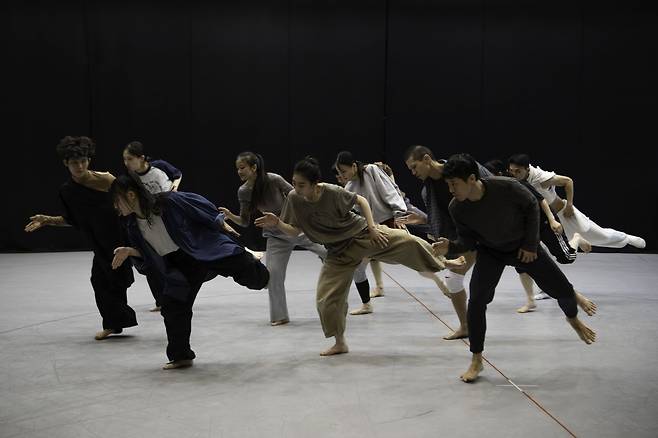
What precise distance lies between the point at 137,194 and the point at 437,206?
1.79m

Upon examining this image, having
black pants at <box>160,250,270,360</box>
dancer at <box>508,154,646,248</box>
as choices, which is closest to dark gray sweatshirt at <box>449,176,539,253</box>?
black pants at <box>160,250,270,360</box>

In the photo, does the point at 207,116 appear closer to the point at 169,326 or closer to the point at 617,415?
the point at 169,326

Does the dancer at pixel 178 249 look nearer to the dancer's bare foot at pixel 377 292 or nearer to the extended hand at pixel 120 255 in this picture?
the extended hand at pixel 120 255

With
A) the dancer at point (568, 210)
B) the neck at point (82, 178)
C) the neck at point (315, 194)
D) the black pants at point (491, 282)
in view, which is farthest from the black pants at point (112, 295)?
the dancer at point (568, 210)


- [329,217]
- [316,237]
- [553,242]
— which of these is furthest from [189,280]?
[553,242]

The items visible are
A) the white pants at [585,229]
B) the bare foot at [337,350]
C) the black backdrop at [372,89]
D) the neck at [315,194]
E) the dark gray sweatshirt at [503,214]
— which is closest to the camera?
the dark gray sweatshirt at [503,214]

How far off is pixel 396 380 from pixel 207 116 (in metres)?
6.40

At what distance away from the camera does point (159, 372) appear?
3.92 metres

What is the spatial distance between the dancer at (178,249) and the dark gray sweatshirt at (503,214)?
129 cm

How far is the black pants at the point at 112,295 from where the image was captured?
469 cm

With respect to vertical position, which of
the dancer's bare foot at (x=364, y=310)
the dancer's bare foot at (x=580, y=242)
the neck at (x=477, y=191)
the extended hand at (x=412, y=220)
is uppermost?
the neck at (x=477, y=191)

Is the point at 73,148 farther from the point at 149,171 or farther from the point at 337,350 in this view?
the point at 337,350

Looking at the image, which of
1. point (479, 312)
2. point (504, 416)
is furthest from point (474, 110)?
point (504, 416)

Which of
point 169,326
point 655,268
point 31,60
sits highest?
point 31,60
